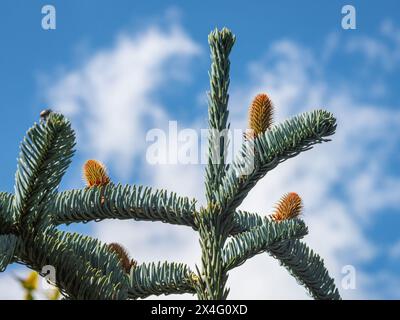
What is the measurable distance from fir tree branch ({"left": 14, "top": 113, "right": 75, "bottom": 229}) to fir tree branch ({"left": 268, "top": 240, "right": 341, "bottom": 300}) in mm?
2312

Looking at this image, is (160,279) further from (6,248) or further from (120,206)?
(6,248)

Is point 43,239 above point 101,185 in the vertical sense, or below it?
below

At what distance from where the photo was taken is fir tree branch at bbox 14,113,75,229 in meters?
2.57

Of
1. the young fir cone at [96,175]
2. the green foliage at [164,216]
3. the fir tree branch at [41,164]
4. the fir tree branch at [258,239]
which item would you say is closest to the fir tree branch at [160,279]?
the green foliage at [164,216]

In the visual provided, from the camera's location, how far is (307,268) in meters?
4.76

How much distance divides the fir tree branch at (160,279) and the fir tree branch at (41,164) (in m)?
1.34

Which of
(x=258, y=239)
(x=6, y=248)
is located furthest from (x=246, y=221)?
(x=6, y=248)

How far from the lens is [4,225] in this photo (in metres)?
2.65

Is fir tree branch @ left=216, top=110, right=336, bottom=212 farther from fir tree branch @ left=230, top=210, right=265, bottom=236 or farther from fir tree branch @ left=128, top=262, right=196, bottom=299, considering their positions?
fir tree branch @ left=230, top=210, right=265, bottom=236
